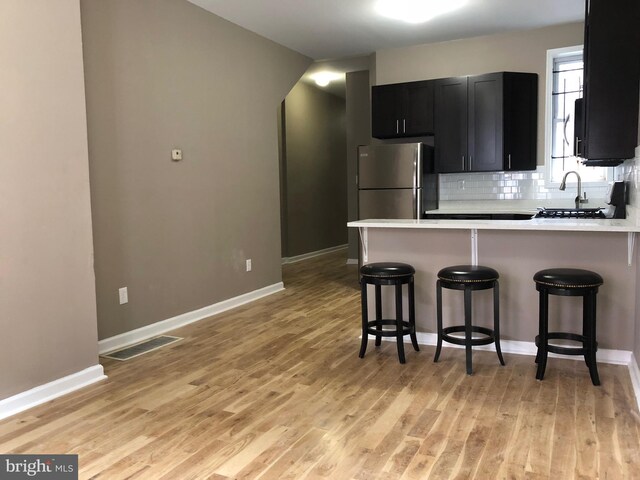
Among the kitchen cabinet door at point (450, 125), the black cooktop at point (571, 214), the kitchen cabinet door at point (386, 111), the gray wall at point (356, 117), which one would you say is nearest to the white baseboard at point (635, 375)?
the black cooktop at point (571, 214)

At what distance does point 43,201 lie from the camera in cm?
289

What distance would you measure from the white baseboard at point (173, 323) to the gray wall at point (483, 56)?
2.95m

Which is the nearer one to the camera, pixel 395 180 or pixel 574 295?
pixel 574 295

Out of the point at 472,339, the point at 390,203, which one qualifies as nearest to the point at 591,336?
the point at 472,339

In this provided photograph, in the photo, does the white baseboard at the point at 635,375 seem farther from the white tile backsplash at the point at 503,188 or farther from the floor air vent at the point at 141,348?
the floor air vent at the point at 141,348

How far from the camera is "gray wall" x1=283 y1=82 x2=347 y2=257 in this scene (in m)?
8.35

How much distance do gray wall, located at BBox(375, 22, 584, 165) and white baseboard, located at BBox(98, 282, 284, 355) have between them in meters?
2.95

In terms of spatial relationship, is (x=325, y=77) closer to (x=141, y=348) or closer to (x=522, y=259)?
(x=522, y=259)

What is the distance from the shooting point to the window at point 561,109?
550 centimetres

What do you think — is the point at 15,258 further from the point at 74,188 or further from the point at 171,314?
the point at 171,314

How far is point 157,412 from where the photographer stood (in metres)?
2.74

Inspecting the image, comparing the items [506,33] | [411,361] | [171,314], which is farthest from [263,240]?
[506,33]

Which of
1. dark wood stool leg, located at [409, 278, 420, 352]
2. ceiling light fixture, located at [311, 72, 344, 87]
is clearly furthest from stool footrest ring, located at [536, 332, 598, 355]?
ceiling light fixture, located at [311, 72, 344, 87]

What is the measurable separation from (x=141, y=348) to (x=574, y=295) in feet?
9.64
